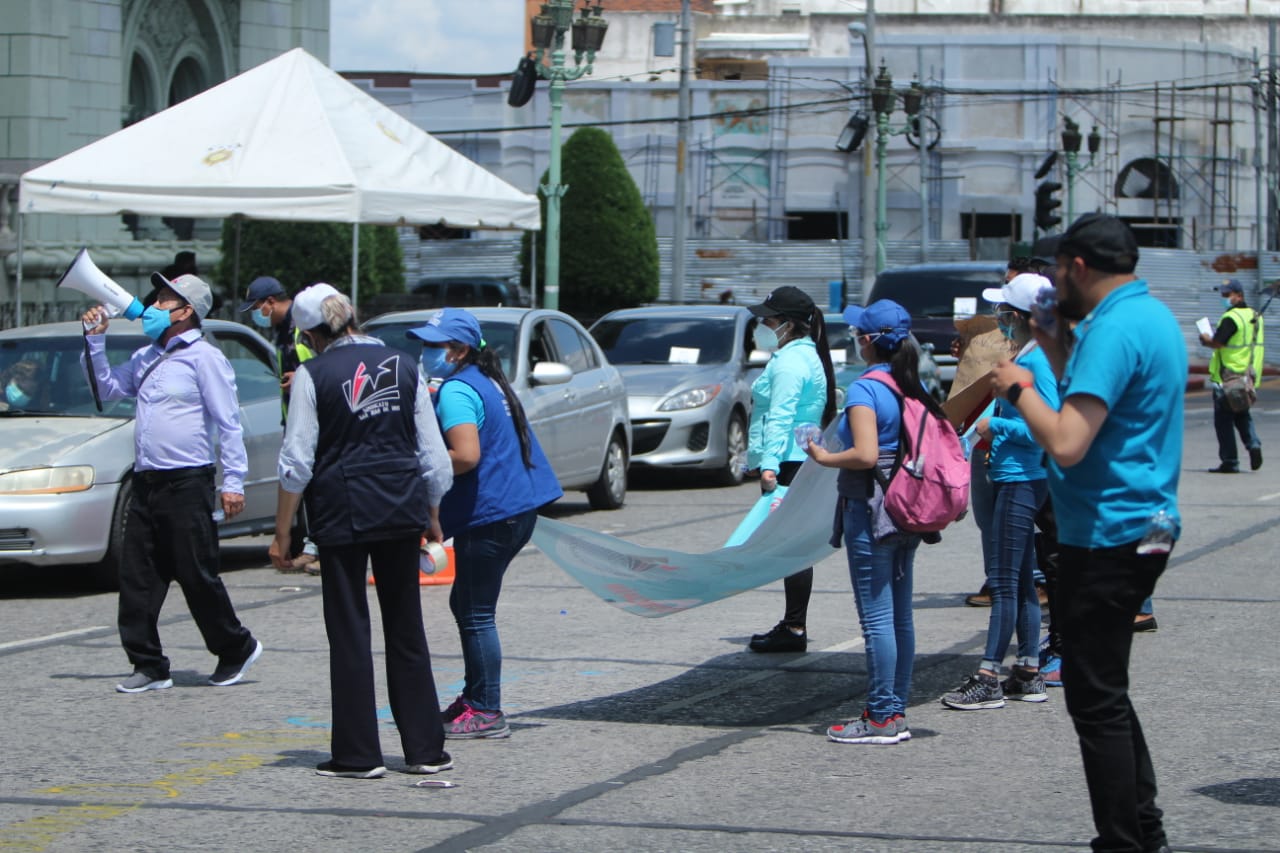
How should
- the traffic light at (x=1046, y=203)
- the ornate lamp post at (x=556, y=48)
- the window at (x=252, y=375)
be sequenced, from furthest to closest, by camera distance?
1. the traffic light at (x=1046, y=203)
2. the ornate lamp post at (x=556, y=48)
3. the window at (x=252, y=375)

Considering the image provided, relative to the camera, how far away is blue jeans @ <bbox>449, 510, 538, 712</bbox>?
6.91m

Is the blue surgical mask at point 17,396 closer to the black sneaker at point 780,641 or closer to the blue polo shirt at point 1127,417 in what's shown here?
the black sneaker at point 780,641

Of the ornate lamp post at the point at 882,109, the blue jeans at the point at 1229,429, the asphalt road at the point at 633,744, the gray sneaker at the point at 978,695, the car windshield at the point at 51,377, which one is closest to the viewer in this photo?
the asphalt road at the point at 633,744

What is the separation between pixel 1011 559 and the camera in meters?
7.57

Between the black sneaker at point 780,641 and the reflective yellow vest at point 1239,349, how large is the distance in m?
10.2

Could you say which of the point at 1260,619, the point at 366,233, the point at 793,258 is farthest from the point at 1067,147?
the point at 1260,619

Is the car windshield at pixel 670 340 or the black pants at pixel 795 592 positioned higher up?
the car windshield at pixel 670 340

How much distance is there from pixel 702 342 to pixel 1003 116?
33.8 metres

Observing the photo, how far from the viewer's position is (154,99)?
2464 cm

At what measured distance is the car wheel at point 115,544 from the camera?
10773 mm

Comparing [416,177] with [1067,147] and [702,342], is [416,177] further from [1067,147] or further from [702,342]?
[1067,147]

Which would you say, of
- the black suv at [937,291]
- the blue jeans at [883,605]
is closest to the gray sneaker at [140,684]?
the blue jeans at [883,605]

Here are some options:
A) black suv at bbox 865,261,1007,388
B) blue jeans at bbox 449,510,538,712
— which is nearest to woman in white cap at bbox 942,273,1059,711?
blue jeans at bbox 449,510,538,712

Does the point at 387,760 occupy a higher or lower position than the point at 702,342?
lower
